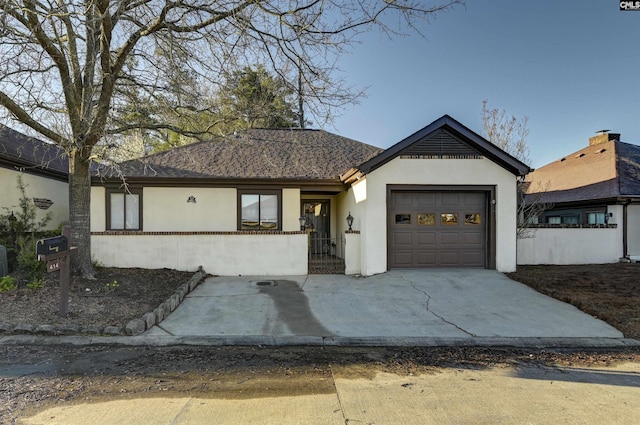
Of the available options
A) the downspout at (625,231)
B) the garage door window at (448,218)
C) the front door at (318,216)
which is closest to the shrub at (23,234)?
the front door at (318,216)

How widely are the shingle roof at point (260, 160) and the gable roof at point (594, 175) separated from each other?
887 cm

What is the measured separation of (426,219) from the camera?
10.4 m

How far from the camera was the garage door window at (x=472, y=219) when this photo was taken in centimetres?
1048

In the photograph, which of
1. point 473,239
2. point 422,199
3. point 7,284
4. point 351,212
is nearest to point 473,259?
point 473,239

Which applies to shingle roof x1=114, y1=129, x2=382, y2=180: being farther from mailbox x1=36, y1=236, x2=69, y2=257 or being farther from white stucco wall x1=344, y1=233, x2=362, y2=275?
mailbox x1=36, y1=236, x2=69, y2=257

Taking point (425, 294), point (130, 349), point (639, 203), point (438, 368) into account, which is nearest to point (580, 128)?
point (639, 203)

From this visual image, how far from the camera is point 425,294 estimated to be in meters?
8.11

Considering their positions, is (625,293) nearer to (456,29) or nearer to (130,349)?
(456,29)

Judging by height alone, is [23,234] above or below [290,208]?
below

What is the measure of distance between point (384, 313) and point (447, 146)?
19.1 ft

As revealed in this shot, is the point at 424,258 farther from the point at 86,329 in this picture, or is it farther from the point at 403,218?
the point at 86,329

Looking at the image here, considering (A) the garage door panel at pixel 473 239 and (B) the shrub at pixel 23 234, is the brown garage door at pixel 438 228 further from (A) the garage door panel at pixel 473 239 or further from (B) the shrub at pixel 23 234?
(B) the shrub at pixel 23 234

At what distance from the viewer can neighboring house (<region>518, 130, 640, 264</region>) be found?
11805mm

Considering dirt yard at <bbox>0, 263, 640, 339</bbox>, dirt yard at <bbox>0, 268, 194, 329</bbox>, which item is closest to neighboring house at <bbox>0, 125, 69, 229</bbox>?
dirt yard at <bbox>0, 268, 194, 329</bbox>
